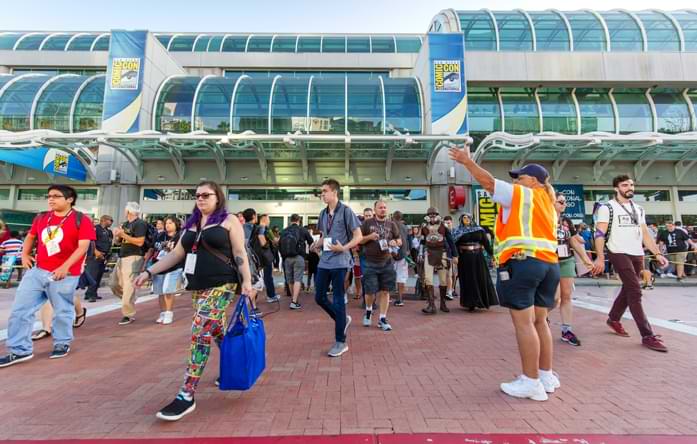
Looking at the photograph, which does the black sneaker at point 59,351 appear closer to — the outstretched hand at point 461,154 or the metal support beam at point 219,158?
the outstretched hand at point 461,154

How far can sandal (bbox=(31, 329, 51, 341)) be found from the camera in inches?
181

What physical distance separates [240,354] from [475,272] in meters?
5.00

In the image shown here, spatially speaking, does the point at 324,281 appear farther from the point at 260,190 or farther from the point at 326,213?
the point at 260,190

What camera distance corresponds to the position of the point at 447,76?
15.6 m

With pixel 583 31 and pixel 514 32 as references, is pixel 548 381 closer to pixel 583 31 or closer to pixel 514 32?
pixel 514 32

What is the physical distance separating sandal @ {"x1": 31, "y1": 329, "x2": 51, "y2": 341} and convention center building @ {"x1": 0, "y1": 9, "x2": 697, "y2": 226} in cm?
1000

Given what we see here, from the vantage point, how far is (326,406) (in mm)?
2605

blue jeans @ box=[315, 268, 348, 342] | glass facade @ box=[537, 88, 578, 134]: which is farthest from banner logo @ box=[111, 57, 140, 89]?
glass facade @ box=[537, 88, 578, 134]

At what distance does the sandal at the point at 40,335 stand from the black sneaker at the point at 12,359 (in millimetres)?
1139

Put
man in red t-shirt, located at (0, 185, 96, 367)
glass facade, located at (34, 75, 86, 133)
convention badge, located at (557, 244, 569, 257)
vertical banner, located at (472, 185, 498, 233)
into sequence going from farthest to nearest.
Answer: vertical banner, located at (472, 185, 498, 233), glass facade, located at (34, 75, 86, 133), convention badge, located at (557, 244, 569, 257), man in red t-shirt, located at (0, 185, 96, 367)

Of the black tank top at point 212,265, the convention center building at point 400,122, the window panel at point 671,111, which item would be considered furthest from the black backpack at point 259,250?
the window panel at point 671,111

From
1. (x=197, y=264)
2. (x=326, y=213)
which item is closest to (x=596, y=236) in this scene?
(x=326, y=213)

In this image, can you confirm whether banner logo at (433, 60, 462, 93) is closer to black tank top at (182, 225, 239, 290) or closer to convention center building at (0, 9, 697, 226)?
convention center building at (0, 9, 697, 226)

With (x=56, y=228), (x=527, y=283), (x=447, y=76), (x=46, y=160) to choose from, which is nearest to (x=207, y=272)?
(x=527, y=283)
